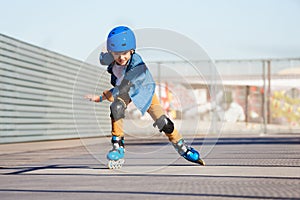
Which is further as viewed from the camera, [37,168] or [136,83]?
[37,168]

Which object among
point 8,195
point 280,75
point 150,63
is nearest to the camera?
point 8,195

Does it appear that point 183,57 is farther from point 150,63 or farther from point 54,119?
point 54,119

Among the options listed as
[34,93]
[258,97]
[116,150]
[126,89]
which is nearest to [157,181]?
[126,89]

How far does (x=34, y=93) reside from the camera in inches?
787

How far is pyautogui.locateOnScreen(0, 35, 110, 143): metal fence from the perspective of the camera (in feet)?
57.7

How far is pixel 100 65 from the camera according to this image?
746 cm

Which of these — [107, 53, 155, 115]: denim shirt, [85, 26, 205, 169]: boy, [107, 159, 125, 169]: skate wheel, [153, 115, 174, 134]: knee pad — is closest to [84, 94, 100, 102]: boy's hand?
[85, 26, 205, 169]: boy

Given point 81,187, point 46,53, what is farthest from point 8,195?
point 46,53

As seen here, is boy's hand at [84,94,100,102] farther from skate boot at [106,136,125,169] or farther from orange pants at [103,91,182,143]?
skate boot at [106,136,125,169]

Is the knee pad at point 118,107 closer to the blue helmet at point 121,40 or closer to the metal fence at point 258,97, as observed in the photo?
the blue helmet at point 121,40

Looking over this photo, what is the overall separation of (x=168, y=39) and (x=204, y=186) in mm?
1877

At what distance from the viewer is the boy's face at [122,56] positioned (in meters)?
7.05

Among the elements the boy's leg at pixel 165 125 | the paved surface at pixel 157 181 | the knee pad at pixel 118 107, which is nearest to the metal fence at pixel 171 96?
the paved surface at pixel 157 181

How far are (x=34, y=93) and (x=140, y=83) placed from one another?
533 inches
